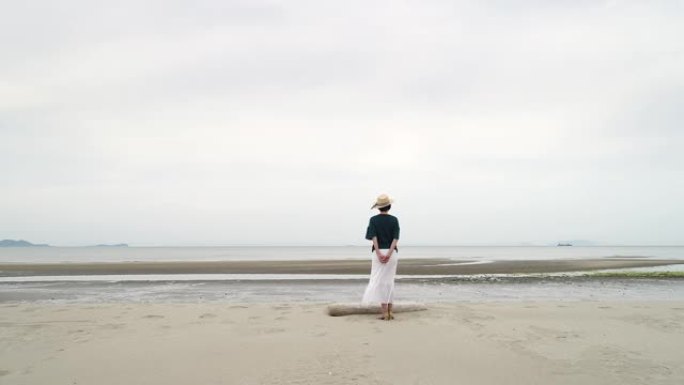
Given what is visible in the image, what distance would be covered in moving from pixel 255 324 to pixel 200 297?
8370mm

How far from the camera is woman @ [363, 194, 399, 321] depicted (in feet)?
23.9

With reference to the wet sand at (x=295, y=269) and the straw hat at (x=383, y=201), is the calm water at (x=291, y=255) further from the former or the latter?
the straw hat at (x=383, y=201)

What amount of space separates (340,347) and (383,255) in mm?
2157

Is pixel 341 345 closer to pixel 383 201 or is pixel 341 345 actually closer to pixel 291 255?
pixel 383 201

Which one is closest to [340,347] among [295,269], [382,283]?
[382,283]

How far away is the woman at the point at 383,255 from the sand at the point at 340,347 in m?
0.37

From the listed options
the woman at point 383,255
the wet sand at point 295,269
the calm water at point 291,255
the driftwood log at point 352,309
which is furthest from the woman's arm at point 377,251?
the calm water at point 291,255

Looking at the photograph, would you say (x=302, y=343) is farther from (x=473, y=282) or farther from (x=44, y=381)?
(x=473, y=282)

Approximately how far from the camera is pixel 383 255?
732 cm

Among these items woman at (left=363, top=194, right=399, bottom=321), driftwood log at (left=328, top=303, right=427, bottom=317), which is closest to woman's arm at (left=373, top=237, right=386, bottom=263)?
woman at (left=363, top=194, right=399, bottom=321)

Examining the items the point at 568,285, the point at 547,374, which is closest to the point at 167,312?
the point at 547,374

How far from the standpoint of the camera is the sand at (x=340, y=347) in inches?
177

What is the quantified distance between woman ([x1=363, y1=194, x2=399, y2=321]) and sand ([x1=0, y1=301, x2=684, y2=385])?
0.37 meters

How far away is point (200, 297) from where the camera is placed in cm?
1452
